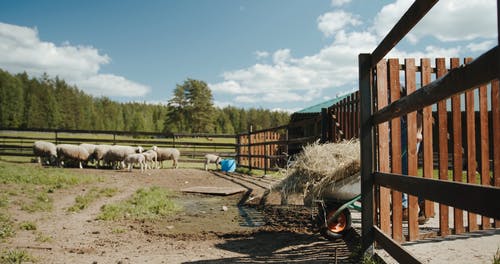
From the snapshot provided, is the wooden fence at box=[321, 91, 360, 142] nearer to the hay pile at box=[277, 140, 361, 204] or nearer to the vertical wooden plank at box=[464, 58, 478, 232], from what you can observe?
the hay pile at box=[277, 140, 361, 204]

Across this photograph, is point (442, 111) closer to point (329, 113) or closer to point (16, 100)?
point (329, 113)

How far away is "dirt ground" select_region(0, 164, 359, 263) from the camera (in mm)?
3770

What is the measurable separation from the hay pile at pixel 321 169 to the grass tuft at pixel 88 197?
14.4 feet

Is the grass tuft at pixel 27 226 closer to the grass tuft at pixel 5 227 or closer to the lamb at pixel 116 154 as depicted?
the grass tuft at pixel 5 227

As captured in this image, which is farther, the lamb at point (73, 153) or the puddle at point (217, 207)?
the lamb at point (73, 153)

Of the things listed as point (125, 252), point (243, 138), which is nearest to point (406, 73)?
point (125, 252)

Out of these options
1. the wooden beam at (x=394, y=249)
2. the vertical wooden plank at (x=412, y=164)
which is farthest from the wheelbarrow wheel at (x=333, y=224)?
the vertical wooden plank at (x=412, y=164)

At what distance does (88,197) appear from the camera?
779 centimetres

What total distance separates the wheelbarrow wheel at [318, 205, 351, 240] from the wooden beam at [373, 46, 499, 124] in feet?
5.31

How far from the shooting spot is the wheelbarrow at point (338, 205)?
3.59 metres

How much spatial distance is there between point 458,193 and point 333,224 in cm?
226

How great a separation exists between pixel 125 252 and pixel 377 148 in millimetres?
2817

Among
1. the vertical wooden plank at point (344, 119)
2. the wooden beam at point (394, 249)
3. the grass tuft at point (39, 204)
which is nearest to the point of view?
the wooden beam at point (394, 249)

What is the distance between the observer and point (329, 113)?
6312 millimetres
